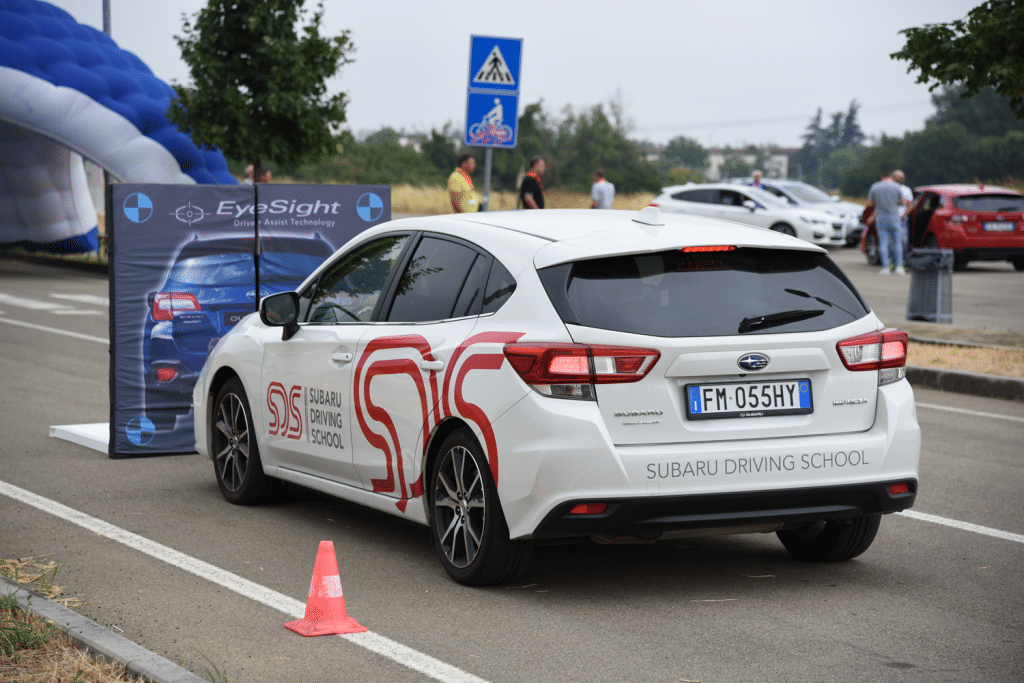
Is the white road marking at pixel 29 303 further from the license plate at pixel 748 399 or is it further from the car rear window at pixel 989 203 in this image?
the car rear window at pixel 989 203

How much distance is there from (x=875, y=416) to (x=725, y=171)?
16544cm

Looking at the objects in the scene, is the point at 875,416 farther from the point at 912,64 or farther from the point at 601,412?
the point at 912,64

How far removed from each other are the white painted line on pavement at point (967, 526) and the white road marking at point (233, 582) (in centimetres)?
345

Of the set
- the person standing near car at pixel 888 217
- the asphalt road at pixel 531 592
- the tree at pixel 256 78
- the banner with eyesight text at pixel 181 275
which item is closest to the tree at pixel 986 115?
the person standing near car at pixel 888 217

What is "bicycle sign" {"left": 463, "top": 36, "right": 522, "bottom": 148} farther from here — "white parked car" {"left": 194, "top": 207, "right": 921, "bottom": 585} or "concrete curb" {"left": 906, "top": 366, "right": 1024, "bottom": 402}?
"white parked car" {"left": 194, "top": 207, "right": 921, "bottom": 585}

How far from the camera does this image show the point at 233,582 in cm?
556

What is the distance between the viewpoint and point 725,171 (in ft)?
548

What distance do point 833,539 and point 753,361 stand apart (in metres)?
1.30

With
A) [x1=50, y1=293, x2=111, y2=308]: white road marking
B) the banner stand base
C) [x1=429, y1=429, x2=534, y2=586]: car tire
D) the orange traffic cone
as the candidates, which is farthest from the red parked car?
the orange traffic cone

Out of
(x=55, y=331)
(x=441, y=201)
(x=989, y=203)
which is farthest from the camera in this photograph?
(x=441, y=201)

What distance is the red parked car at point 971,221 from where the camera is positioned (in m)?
25.3

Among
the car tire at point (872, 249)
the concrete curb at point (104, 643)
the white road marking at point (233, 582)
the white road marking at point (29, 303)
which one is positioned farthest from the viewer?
the car tire at point (872, 249)

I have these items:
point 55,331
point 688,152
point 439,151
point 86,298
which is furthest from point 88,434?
point 688,152

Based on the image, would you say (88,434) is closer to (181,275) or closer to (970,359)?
(181,275)
